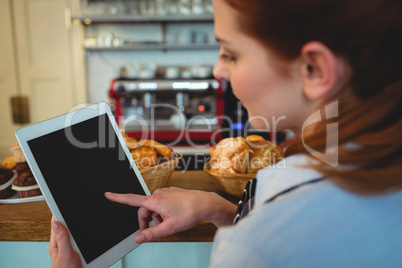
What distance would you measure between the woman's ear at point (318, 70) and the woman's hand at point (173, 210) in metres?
0.41

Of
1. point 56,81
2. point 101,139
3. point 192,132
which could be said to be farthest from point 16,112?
point 101,139

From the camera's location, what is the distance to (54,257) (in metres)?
0.67

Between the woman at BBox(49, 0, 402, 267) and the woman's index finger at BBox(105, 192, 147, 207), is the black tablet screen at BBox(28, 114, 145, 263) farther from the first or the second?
the woman at BBox(49, 0, 402, 267)

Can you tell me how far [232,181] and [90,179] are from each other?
0.40 metres

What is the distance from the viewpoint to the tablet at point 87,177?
656 mm

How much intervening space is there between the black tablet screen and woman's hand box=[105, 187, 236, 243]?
0.03 metres

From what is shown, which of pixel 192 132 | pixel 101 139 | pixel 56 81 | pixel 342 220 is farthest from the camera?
pixel 56 81

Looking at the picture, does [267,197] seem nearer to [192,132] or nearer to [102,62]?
[192,132]

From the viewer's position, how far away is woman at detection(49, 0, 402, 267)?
384mm

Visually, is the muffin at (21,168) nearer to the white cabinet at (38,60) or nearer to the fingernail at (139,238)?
the fingernail at (139,238)

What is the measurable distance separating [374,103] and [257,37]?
0.59ft

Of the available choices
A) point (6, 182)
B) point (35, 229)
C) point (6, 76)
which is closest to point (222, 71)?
point (35, 229)

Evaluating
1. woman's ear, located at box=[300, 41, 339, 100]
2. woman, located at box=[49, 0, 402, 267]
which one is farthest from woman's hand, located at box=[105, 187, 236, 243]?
woman's ear, located at box=[300, 41, 339, 100]

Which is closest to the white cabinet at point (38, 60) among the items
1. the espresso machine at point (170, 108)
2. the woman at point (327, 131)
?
the espresso machine at point (170, 108)
